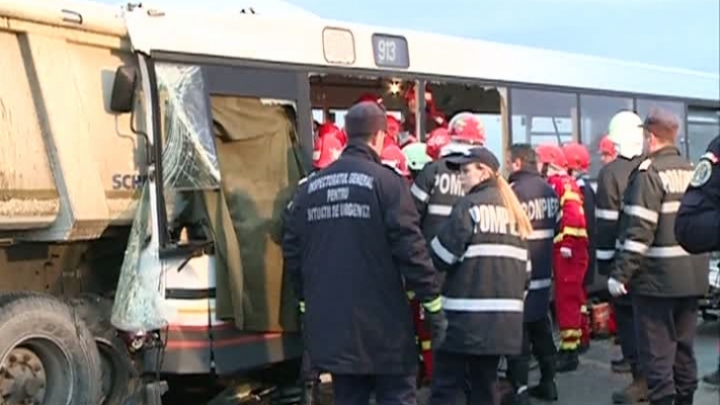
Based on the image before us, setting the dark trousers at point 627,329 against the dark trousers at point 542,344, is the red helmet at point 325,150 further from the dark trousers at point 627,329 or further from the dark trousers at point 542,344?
the dark trousers at point 627,329

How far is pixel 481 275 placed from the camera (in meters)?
6.10

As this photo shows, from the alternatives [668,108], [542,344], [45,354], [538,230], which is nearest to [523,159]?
Answer: [538,230]

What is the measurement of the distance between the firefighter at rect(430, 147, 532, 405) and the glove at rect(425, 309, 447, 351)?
0.35ft

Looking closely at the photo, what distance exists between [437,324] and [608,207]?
2.96 m

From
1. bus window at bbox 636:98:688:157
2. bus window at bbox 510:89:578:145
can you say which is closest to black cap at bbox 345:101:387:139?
bus window at bbox 510:89:578:145

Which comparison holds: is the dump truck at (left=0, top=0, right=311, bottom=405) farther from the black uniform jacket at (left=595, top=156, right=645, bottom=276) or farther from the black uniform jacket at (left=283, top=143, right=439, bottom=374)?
the black uniform jacket at (left=595, top=156, right=645, bottom=276)

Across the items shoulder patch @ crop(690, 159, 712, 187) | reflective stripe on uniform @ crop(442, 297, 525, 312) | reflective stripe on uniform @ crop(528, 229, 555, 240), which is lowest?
reflective stripe on uniform @ crop(442, 297, 525, 312)

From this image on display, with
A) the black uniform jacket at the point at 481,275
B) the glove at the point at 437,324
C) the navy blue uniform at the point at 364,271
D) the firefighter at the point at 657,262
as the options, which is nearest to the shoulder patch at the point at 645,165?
the firefighter at the point at 657,262

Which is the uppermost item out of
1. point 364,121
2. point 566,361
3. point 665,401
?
point 364,121

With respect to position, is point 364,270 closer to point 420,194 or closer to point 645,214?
point 420,194

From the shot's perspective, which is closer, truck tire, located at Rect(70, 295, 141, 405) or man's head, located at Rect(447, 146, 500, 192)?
man's head, located at Rect(447, 146, 500, 192)

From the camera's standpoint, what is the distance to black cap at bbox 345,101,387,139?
5648 mm

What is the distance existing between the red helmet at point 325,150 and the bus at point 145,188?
202mm

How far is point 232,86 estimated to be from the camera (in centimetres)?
691
